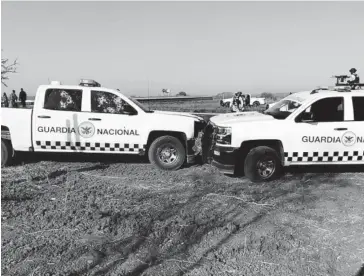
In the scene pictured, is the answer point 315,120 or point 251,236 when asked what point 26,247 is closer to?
point 251,236

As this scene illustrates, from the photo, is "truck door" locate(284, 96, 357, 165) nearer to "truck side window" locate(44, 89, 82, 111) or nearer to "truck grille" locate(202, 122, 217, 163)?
"truck grille" locate(202, 122, 217, 163)

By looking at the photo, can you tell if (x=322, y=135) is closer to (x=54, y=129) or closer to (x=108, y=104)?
(x=108, y=104)

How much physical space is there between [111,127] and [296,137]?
383 cm

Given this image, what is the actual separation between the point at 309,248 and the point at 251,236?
0.70 metres

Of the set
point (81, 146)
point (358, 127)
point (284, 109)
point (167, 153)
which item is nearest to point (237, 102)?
point (284, 109)

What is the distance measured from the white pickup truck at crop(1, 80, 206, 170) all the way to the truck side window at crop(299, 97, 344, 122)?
2474mm

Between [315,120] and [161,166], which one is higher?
[315,120]

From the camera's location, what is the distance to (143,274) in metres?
3.50

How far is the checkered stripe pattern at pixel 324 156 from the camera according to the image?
6672mm

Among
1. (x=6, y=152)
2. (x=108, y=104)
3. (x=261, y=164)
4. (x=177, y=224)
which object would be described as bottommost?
(x=177, y=224)

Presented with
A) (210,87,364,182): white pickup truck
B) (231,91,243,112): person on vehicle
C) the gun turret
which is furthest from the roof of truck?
(231,91,243,112): person on vehicle

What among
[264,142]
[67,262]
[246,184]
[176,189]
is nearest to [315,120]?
[264,142]

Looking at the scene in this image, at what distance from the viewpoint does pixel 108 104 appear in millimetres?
7637

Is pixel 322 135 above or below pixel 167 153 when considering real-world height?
above
